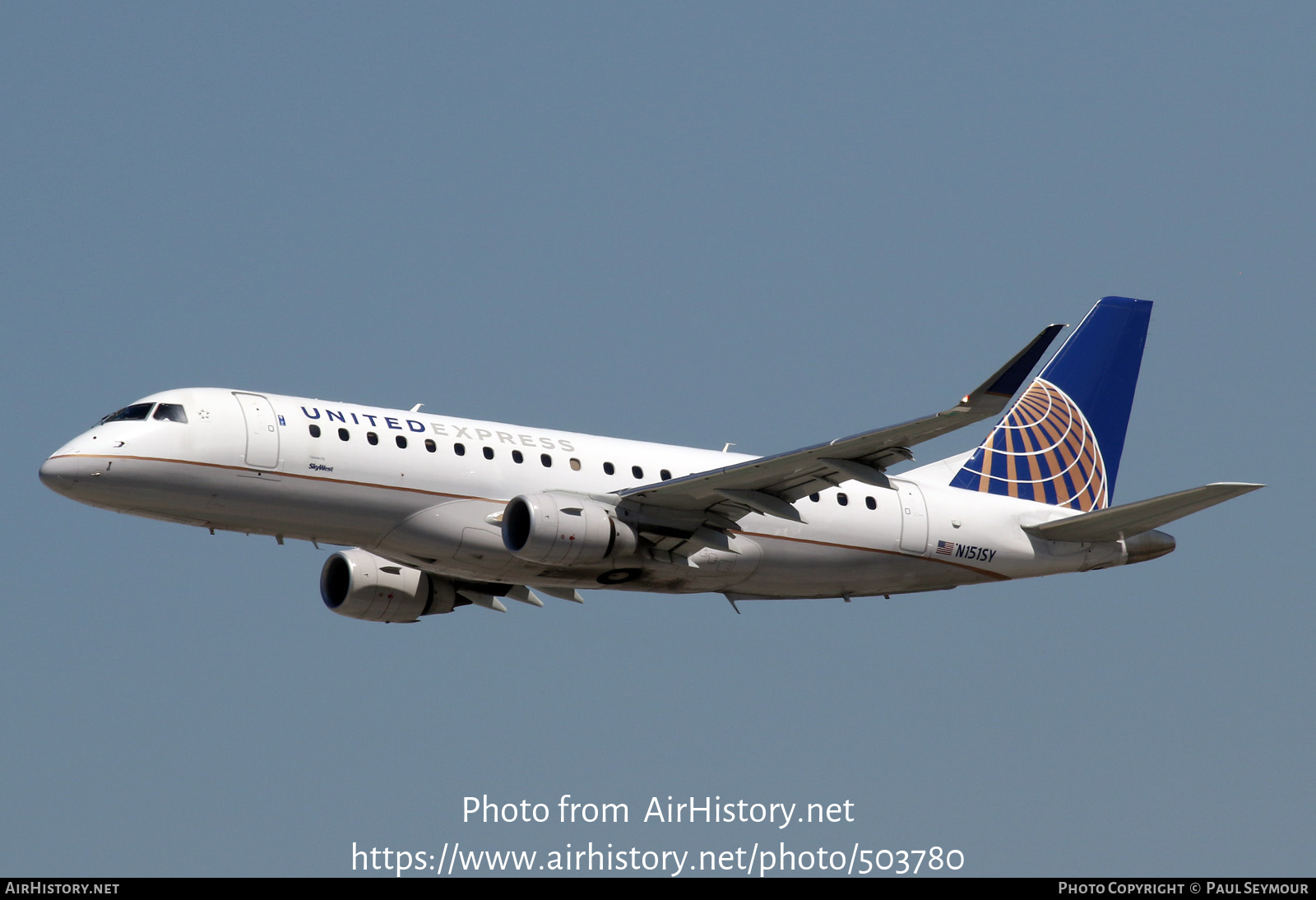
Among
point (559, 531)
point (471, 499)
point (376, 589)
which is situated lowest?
point (559, 531)

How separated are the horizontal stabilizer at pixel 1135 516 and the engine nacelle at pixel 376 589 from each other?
1504 cm

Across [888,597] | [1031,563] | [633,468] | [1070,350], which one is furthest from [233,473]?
[1070,350]

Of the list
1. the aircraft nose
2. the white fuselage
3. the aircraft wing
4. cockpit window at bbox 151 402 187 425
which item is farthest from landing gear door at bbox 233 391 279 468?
the aircraft wing

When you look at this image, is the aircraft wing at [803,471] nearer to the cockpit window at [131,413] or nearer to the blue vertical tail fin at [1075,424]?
the blue vertical tail fin at [1075,424]

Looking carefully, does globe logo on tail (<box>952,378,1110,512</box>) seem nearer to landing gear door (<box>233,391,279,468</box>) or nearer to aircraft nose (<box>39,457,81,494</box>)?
landing gear door (<box>233,391,279,468</box>)

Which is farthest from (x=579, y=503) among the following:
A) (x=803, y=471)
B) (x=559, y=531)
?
(x=803, y=471)

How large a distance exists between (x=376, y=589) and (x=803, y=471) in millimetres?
11836

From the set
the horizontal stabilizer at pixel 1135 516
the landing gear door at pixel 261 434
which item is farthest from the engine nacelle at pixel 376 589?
the horizontal stabilizer at pixel 1135 516

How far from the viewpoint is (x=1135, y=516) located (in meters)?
41.3

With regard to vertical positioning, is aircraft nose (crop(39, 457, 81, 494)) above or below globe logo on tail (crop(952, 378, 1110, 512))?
below

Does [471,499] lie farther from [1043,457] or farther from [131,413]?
[1043,457]

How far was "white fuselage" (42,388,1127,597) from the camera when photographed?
37.3 m

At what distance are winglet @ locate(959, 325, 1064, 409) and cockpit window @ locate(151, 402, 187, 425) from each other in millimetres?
16202

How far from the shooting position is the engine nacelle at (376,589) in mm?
43625
